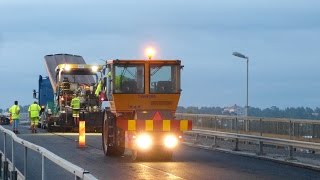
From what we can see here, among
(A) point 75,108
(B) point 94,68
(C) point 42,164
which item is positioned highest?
(B) point 94,68

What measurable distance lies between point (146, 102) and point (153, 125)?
1180mm

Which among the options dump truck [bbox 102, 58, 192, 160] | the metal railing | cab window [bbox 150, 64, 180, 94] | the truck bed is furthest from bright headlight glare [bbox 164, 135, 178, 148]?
the truck bed

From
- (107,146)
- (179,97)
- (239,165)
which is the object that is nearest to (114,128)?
(107,146)

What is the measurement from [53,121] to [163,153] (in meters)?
19.5

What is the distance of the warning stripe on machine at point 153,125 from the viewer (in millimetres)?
19688

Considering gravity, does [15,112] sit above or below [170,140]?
above

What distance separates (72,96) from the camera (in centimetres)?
3853

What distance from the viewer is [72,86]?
38688 millimetres

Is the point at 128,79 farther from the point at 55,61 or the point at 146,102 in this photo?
the point at 55,61

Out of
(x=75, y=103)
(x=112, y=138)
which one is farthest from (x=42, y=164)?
(x=75, y=103)

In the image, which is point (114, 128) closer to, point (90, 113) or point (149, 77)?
point (149, 77)

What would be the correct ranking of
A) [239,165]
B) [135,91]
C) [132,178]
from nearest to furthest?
[132,178] → [239,165] → [135,91]

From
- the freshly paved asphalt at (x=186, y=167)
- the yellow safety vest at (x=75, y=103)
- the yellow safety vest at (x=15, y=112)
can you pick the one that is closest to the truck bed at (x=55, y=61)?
the yellow safety vest at (x=75, y=103)

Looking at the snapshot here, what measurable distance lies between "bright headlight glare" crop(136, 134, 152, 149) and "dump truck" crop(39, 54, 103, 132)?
16629 millimetres
